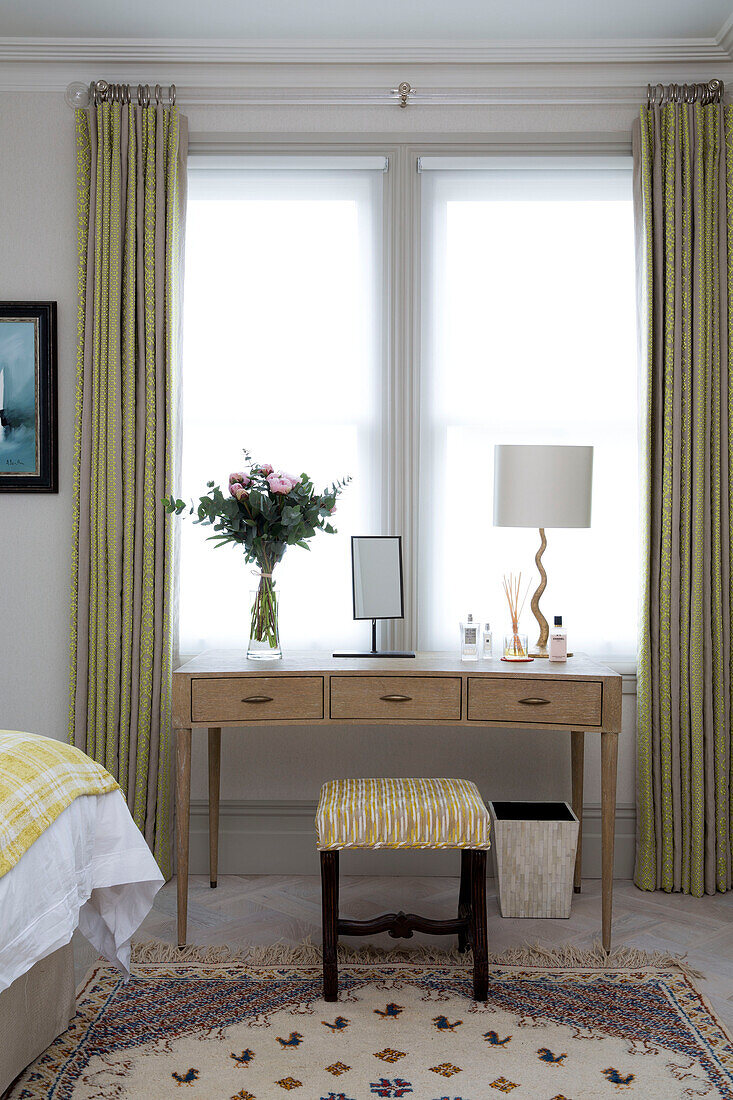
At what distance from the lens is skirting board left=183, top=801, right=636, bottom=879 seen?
10.6ft

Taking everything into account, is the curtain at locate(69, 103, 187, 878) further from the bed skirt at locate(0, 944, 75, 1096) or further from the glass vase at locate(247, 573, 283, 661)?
the bed skirt at locate(0, 944, 75, 1096)

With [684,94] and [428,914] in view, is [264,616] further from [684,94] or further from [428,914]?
[684,94]

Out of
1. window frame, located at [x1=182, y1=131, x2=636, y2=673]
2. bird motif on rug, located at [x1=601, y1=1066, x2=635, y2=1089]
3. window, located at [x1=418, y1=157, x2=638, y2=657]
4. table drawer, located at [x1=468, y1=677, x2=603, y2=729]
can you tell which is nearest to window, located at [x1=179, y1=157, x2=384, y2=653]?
window frame, located at [x1=182, y1=131, x2=636, y2=673]

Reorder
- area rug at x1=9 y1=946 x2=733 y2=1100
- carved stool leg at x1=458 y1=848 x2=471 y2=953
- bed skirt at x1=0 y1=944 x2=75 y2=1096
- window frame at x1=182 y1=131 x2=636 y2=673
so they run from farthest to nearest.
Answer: window frame at x1=182 y1=131 x2=636 y2=673
carved stool leg at x1=458 y1=848 x2=471 y2=953
area rug at x1=9 y1=946 x2=733 y2=1100
bed skirt at x1=0 y1=944 x2=75 y2=1096

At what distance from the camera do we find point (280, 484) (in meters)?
2.71

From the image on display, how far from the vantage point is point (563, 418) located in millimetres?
3285

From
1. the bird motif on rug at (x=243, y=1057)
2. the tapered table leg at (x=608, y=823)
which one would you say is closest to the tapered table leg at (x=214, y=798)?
the bird motif on rug at (x=243, y=1057)

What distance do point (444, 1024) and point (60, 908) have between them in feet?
3.32

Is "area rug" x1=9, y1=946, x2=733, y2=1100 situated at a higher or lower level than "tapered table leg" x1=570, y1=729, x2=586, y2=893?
lower

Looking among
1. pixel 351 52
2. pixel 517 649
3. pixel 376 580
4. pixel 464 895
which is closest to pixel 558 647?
pixel 517 649

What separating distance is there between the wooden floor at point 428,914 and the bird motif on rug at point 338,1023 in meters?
0.45

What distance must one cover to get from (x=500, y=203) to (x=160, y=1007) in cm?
278

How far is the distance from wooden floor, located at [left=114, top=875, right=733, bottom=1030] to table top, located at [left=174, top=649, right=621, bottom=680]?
80 cm

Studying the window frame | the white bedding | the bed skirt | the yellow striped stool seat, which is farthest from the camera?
the window frame
